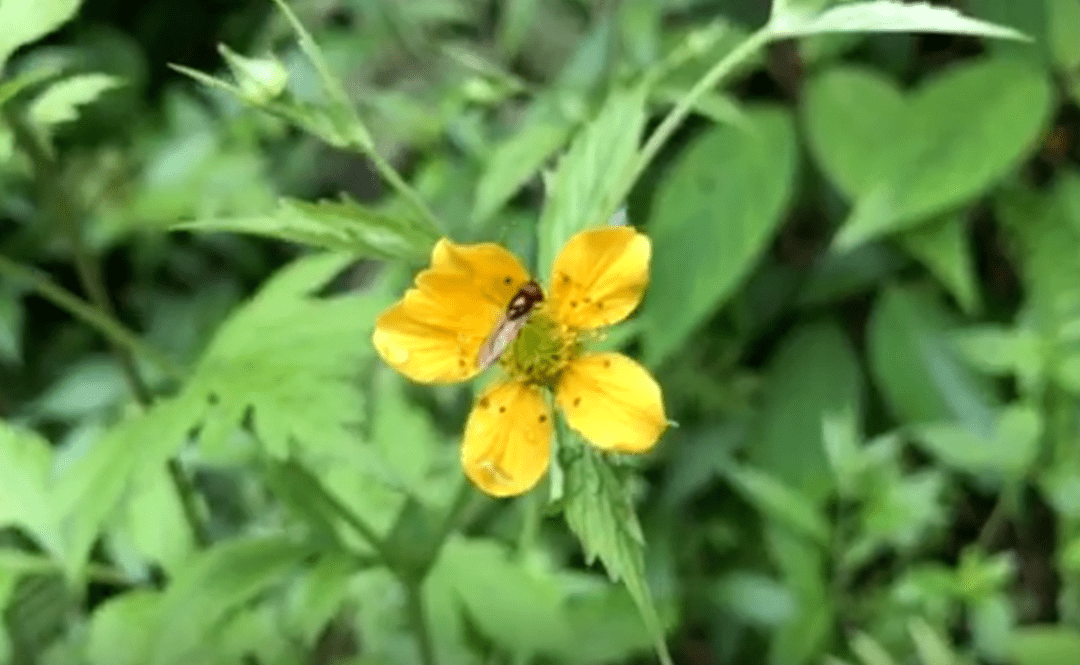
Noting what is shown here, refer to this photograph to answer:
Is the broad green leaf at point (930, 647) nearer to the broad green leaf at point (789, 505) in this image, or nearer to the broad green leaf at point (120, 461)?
the broad green leaf at point (789, 505)

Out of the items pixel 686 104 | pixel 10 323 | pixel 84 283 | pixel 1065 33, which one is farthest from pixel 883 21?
pixel 10 323

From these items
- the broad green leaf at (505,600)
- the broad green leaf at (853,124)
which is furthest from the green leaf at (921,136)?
the broad green leaf at (505,600)

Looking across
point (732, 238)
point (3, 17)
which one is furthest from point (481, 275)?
point (732, 238)

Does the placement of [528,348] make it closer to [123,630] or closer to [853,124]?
[123,630]

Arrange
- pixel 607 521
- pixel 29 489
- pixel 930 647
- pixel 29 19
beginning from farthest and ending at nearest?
pixel 930 647, pixel 29 489, pixel 29 19, pixel 607 521

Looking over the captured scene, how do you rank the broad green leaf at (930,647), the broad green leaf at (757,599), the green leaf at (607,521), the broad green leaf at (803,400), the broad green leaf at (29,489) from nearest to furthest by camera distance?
the green leaf at (607,521), the broad green leaf at (29,489), the broad green leaf at (930,647), the broad green leaf at (757,599), the broad green leaf at (803,400)

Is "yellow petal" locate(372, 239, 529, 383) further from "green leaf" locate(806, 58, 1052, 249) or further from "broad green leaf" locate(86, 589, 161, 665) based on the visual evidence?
"green leaf" locate(806, 58, 1052, 249)
